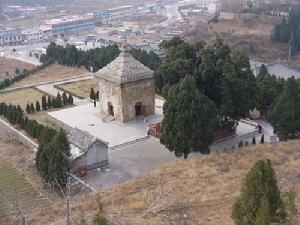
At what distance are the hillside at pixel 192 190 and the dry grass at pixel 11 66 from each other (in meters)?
42.2

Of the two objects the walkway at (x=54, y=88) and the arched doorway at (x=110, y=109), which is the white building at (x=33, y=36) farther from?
the arched doorway at (x=110, y=109)

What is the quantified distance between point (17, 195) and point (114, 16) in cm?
10595

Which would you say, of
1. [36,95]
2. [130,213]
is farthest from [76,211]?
[36,95]

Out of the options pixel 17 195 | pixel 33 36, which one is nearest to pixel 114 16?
pixel 33 36

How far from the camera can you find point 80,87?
41.2 metres

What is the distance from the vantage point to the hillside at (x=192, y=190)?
52.1 feet

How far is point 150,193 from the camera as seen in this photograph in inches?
722

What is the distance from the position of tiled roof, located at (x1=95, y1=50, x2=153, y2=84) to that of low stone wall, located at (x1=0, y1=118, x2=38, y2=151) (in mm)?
5822

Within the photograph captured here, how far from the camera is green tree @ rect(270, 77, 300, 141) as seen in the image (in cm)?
2542

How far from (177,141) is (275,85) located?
11.2m

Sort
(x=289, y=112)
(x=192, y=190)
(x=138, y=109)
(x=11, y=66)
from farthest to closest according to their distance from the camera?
(x=11, y=66) → (x=138, y=109) → (x=289, y=112) → (x=192, y=190)

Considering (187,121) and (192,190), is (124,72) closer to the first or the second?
(187,121)

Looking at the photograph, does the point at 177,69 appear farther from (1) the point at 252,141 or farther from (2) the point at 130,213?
(2) the point at 130,213

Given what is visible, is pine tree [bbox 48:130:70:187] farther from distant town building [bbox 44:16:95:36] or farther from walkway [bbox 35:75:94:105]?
distant town building [bbox 44:16:95:36]
